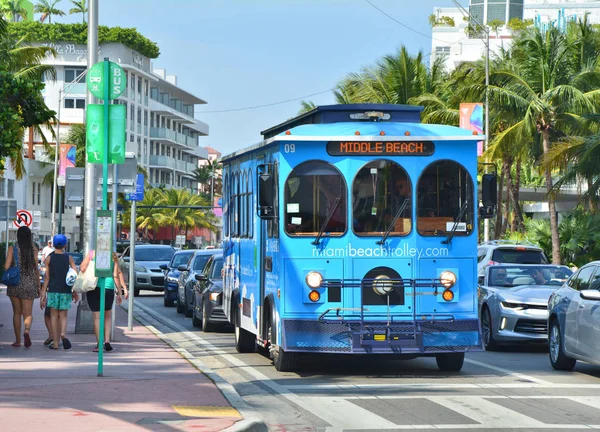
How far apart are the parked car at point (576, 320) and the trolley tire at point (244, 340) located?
4.68 meters

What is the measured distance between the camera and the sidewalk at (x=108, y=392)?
9.91m

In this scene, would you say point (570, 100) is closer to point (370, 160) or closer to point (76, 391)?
point (370, 160)

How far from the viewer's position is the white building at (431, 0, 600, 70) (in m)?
95.2

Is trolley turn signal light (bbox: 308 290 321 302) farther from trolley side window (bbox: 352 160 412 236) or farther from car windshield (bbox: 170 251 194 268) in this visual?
car windshield (bbox: 170 251 194 268)

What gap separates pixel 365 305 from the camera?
14539 millimetres

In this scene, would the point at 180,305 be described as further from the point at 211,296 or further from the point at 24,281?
the point at 24,281

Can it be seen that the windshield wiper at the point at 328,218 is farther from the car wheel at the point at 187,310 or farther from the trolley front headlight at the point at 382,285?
the car wheel at the point at 187,310

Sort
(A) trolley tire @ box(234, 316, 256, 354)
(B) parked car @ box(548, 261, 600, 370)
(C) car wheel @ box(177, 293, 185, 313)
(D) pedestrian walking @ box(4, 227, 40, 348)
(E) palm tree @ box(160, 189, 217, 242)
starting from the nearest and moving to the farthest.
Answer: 1. (B) parked car @ box(548, 261, 600, 370)
2. (D) pedestrian walking @ box(4, 227, 40, 348)
3. (A) trolley tire @ box(234, 316, 256, 354)
4. (C) car wheel @ box(177, 293, 185, 313)
5. (E) palm tree @ box(160, 189, 217, 242)

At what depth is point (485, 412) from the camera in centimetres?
1156

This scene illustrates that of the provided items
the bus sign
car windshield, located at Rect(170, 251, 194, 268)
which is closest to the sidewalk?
the bus sign

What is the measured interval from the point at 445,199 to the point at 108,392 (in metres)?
5.23

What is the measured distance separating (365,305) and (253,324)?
2.52 meters

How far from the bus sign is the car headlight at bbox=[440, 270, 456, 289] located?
1554 millimetres

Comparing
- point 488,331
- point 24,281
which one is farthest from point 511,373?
point 24,281
